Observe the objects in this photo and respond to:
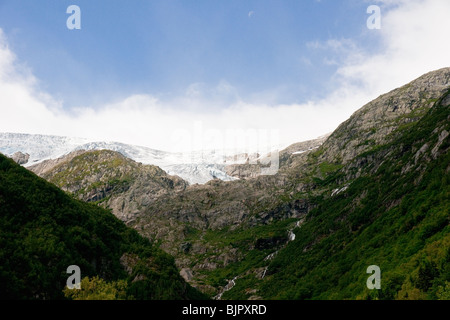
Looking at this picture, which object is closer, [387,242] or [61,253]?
[387,242]

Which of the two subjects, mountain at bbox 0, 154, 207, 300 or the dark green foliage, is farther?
mountain at bbox 0, 154, 207, 300

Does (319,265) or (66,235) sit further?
(319,265)

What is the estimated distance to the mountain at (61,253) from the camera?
84125 millimetres

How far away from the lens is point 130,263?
123 meters

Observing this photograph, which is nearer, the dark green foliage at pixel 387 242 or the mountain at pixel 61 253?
the dark green foliage at pixel 387 242

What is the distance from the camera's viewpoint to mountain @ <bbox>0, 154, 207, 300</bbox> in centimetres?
8412

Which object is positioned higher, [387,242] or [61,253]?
[61,253]

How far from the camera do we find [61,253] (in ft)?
319

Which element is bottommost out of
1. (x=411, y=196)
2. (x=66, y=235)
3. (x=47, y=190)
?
(x=66, y=235)

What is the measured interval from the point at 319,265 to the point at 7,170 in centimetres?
13038
